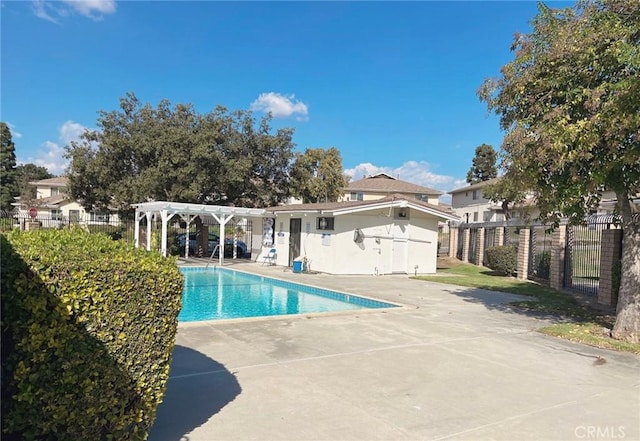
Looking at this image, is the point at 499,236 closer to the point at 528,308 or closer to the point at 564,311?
the point at 528,308

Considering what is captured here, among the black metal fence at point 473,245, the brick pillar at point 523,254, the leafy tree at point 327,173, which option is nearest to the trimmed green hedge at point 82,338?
the brick pillar at point 523,254

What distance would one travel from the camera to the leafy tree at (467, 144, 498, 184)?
62844 mm

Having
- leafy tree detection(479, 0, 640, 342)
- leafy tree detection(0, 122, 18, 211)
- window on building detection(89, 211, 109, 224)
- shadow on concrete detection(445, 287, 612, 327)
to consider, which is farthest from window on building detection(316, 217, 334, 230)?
leafy tree detection(0, 122, 18, 211)

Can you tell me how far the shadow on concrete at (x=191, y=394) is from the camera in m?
4.03

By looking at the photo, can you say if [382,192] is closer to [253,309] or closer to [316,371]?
[253,309]

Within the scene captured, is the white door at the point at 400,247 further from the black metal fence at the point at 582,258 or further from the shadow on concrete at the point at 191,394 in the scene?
the shadow on concrete at the point at 191,394

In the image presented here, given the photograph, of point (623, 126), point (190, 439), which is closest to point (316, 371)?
point (190, 439)

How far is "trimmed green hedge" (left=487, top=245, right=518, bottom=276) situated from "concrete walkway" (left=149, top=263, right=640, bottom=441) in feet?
42.2

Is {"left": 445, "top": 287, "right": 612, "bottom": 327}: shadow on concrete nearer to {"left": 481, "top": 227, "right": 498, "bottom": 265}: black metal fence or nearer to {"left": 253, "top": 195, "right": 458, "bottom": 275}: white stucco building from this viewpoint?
{"left": 253, "top": 195, "right": 458, "bottom": 275}: white stucco building

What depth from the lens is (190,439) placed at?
3.79 meters

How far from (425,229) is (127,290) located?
19717 mm

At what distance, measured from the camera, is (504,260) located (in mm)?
21234

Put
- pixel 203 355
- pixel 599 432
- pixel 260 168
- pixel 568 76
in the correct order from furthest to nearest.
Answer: pixel 260 168
pixel 568 76
pixel 203 355
pixel 599 432

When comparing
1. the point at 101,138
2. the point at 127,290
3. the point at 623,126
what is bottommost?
the point at 127,290
